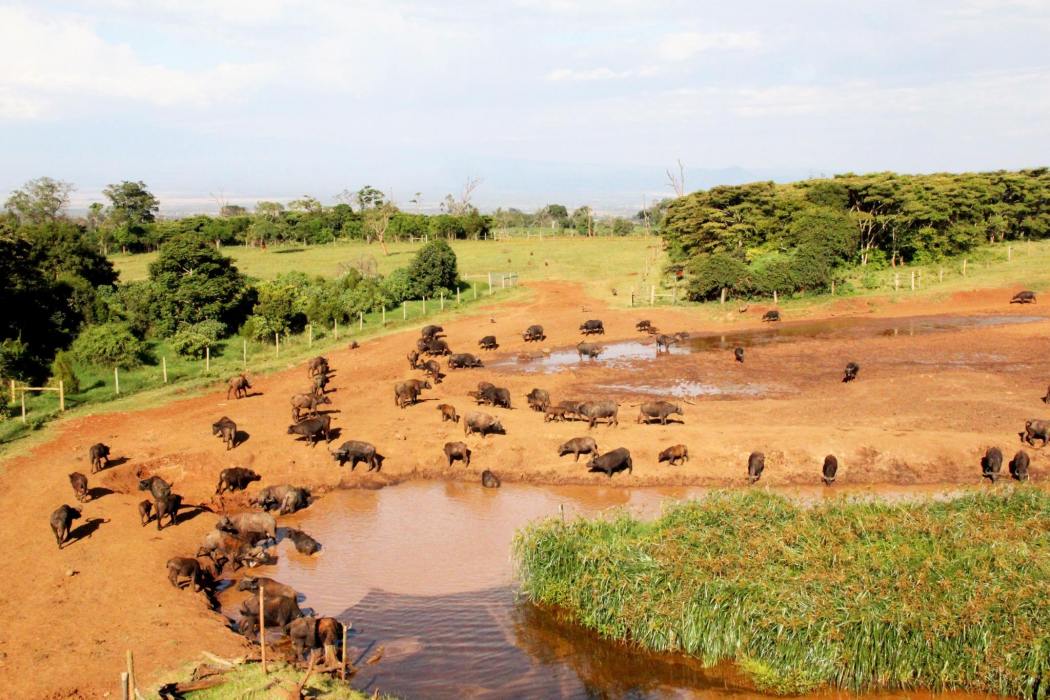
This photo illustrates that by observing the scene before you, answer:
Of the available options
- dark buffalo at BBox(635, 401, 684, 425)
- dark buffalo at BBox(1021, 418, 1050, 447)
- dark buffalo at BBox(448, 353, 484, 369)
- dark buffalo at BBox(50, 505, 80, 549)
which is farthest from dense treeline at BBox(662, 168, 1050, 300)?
dark buffalo at BBox(50, 505, 80, 549)

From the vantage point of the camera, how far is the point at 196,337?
3578cm

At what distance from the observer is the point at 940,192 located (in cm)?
4928

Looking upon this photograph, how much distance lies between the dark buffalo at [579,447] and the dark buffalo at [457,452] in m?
2.55

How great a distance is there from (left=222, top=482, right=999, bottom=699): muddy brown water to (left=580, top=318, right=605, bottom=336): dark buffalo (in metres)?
17.9

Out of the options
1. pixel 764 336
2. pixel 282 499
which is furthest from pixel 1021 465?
A: pixel 764 336

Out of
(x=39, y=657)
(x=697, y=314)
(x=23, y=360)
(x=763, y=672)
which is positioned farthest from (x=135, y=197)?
(x=763, y=672)

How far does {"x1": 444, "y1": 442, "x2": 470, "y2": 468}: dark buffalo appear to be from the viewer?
74.0 ft

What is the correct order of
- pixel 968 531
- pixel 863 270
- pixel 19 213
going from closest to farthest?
pixel 968 531 < pixel 863 270 < pixel 19 213

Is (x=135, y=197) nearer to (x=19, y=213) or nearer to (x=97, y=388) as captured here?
(x=19, y=213)

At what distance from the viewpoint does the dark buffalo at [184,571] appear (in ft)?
51.0

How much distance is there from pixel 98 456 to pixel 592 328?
22868mm

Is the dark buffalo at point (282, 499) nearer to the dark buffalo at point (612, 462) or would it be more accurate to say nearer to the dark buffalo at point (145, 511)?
the dark buffalo at point (145, 511)

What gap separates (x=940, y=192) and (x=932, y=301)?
9276mm

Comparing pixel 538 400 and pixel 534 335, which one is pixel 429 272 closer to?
pixel 534 335
